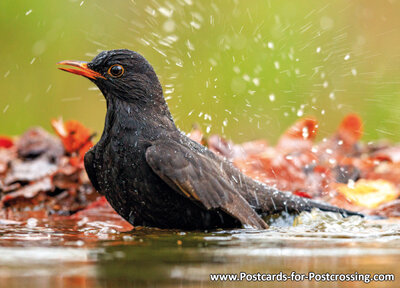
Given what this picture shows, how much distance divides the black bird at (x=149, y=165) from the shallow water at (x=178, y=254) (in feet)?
0.62

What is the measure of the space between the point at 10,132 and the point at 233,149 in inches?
164

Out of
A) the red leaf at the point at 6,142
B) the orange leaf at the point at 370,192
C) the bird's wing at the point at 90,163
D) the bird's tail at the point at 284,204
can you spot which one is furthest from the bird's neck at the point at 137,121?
the red leaf at the point at 6,142

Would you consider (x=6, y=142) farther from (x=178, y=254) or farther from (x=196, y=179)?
(x=178, y=254)

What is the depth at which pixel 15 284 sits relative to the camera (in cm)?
228

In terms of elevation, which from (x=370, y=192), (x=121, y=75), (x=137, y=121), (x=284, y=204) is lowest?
(x=284, y=204)

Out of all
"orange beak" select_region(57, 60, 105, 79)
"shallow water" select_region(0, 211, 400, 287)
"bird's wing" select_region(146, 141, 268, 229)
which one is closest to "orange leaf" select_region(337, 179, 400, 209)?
"shallow water" select_region(0, 211, 400, 287)

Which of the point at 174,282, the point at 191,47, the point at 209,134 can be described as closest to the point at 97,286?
the point at 174,282

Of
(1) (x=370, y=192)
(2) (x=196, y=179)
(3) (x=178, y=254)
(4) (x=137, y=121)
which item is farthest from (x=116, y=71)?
(1) (x=370, y=192)

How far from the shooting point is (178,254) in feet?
9.95

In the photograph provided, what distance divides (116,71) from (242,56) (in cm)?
370

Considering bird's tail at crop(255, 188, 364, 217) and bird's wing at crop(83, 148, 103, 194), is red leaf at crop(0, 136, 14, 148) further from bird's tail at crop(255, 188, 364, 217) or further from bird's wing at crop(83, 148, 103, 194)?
bird's tail at crop(255, 188, 364, 217)

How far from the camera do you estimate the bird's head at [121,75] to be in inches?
185

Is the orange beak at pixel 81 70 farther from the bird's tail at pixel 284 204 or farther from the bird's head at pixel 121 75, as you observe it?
the bird's tail at pixel 284 204

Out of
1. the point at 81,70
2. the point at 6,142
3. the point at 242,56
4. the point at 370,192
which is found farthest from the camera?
the point at 242,56
